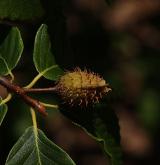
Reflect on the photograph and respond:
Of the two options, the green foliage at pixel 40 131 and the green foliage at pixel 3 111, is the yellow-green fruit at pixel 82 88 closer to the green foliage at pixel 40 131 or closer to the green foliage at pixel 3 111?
the green foliage at pixel 40 131

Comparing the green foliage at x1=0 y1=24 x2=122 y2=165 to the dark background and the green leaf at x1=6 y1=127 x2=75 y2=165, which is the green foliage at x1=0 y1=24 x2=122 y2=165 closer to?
the green leaf at x1=6 y1=127 x2=75 y2=165

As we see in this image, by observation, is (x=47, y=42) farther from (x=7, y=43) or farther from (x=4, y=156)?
(x=4, y=156)

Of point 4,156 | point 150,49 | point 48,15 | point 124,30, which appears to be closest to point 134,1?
point 124,30

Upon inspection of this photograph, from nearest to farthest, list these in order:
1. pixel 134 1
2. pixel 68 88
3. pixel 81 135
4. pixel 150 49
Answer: pixel 68 88 < pixel 150 49 < pixel 81 135 < pixel 134 1

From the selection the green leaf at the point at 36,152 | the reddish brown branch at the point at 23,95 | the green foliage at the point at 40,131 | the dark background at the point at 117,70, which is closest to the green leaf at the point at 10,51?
the green foliage at the point at 40,131

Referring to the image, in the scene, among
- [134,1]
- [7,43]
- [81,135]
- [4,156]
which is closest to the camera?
[7,43]

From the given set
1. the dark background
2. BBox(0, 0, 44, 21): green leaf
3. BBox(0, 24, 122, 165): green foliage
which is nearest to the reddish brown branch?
BBox(0, 24, 122, 165): green foliage

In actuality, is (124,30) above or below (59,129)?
above
